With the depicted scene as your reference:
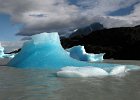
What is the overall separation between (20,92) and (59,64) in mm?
12090

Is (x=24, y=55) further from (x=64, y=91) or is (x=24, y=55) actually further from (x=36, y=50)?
(x=64, y=91)

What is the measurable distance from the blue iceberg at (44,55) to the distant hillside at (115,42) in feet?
192

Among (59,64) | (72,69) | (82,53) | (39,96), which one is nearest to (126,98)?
(39,96)

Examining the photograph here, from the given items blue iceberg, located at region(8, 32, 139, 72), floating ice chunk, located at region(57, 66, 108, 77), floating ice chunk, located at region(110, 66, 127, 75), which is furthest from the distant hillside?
floating ice chunk, located at region(57, 66, 108, 77)

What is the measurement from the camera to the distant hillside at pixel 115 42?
286 ft

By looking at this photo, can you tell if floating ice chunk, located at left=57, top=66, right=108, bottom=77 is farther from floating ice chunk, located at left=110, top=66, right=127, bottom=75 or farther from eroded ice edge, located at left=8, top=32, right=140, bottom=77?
eroded ice edge, located at left=8, top=32, right=140, bottom=77

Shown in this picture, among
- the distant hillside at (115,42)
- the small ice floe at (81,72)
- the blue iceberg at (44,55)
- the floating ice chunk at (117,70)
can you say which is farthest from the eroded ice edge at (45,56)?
the distant hillside at (115,42)

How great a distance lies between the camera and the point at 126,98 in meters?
9.05

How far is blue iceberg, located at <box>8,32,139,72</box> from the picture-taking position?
2227 cm

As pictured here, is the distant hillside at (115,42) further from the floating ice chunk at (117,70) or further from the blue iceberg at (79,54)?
the floating ice chunk at (117,70)

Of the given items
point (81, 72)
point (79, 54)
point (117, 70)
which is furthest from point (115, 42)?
point (81, 72)

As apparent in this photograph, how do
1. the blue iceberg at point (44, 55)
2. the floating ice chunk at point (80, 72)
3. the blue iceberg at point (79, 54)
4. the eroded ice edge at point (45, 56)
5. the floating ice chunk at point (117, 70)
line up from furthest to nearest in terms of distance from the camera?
the blue iceberg at point (79, 54), the blue iceberg at point (44, 55), the eroded ice edge at point (45, 56), the floating ice chunk at point (117, 70), the floating ice chunk at point (80, 72)

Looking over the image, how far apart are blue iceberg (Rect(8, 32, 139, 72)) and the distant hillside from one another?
5857 centimetres

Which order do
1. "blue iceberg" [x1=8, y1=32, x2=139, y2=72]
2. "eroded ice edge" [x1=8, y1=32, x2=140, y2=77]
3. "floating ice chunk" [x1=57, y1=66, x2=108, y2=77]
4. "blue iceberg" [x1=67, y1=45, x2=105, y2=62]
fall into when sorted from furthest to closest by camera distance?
"blue iceberg" [x1=67, y1=45, x2=105, y2=62]
"blue iceberg" [x1=8, y1=32, x2=139, y2=72]
"eroded ice edge" [x1=8, y1=32, x2=140, y2=77]
"floating ice chunk" [x1=57, y1=66, x2=108, y2=77]
